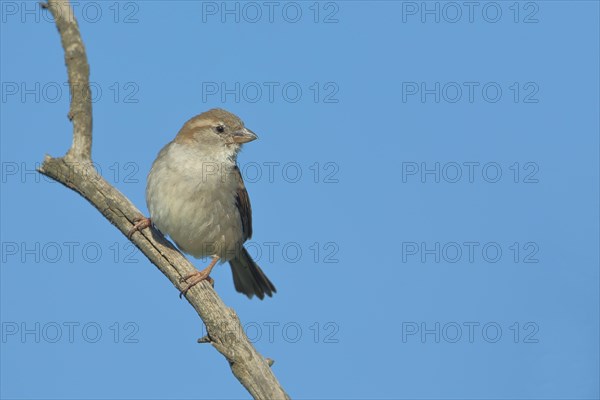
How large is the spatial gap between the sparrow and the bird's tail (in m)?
0.65

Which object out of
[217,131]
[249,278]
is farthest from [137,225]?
[249,278]

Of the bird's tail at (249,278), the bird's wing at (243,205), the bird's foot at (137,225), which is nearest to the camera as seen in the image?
the bird's foot at (137,225)

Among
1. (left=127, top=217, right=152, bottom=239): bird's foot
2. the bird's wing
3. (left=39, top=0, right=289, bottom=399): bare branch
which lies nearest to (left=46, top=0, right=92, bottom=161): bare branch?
(left=39, top=0, right=289, bottom=399): bare branch

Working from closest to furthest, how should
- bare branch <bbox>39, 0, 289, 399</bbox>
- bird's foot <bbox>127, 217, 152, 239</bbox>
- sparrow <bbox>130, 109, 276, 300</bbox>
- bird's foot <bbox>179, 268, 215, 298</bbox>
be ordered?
1. bare branch <bbox>39, 0, 289, 399</bbox>
2. bird's foot <bbox>179, 268, 215, 298</bbox>
3. bird's foot <bbox>127, 217, 152, 239</bbox>
4. sparrow <bbox>130, 109, 276, 300</bbox>

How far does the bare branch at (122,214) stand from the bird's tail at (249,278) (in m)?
2.17

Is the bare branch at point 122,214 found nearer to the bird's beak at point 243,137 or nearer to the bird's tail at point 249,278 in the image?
the bird's beak at point 243,137

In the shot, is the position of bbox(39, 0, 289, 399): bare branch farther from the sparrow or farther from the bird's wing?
the bird's wing

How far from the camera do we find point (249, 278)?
9.55 meters

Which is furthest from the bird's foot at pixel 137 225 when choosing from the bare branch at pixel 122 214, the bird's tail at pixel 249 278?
the bird's tail at pixel 249 278

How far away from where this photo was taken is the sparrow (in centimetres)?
804

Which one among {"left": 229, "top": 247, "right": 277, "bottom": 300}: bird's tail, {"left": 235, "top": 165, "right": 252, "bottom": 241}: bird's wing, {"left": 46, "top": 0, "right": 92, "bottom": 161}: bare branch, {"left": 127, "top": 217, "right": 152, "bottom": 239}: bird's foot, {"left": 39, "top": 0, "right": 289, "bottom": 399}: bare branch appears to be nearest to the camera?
{"left": 39, "top": 0, "right": 289, "bottom": 399}: bare branch

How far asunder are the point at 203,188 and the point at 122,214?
114cm

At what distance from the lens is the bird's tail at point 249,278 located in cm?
948

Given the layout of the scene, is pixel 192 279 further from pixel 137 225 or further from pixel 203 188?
pixel 203 188
